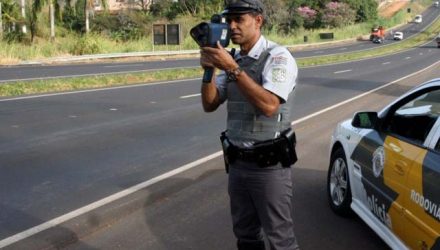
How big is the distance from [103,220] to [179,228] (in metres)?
0.74

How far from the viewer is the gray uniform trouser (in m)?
3.08

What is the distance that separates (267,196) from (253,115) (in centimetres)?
47

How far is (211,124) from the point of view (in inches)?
409

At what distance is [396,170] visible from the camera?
3854 millimetres

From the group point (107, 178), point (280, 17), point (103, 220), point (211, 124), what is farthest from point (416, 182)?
point (280, 17)

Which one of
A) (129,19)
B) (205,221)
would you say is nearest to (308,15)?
(129,19)

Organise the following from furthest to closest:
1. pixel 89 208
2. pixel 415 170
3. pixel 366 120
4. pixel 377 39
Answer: pixel 377 39, pixel 89 208, pixel 366 120, pixel 415 170

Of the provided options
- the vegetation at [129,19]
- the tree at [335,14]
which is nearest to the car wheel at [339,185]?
the vegetation at [129,19]

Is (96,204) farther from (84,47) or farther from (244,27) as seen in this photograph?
(84,47)

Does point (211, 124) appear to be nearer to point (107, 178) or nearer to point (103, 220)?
point (107, 178)

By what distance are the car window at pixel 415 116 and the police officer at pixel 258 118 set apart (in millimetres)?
1469

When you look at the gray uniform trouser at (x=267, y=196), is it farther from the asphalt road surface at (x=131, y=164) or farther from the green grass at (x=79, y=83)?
the green grass at (x=79, y=83)

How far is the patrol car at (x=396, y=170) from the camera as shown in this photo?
3.40 m

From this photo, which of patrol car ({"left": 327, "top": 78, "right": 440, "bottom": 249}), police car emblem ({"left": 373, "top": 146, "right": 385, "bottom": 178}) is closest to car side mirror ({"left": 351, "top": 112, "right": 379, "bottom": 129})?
patrol car ({"left": 327, "top": 78, "right": 440, "bottom": 249})
